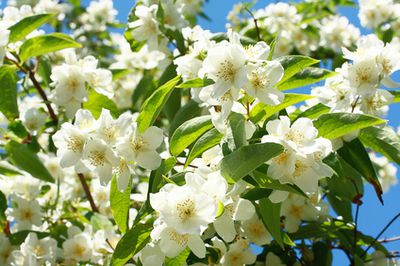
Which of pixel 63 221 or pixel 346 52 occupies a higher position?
pixel 346 52

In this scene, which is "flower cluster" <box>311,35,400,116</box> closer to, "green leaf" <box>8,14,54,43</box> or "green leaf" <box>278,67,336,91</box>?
"green leaf" <box>278,67,336,91</box>

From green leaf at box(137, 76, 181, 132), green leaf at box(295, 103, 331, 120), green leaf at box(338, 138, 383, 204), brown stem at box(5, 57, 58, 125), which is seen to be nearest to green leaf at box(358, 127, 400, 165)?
green leaf at box(338, 138, 383, 204)

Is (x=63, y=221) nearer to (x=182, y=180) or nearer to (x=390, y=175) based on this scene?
(x=182, y=180)

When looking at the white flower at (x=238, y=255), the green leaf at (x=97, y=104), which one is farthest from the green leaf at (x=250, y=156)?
the green leaf at (x=97, y=104)

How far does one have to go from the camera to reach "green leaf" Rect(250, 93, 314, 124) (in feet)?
5.50

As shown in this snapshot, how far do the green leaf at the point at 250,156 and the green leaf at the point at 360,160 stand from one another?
0.46 metres

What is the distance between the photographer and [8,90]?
7.07 ft

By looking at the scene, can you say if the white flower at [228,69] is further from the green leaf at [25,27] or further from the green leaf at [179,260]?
the green leaf at [25,27]

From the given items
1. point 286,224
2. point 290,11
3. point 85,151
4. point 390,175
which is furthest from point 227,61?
point 390,175

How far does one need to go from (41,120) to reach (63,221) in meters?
0.45

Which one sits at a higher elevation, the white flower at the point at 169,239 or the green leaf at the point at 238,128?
the green leaf at the point at 238,128

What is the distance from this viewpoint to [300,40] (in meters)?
4.05

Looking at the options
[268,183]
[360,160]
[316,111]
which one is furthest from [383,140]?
[268,183]

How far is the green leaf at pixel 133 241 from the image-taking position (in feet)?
5.33
